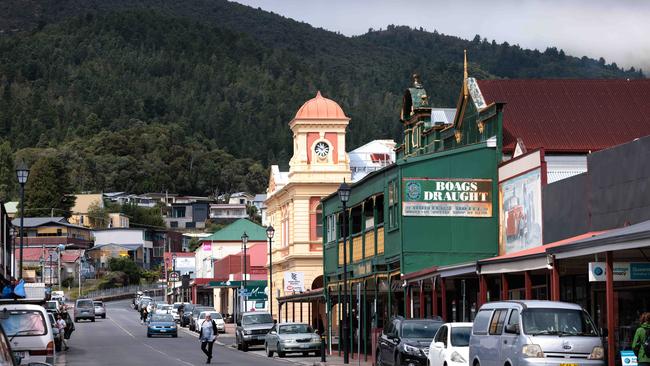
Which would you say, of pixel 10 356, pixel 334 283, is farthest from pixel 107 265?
pixel 10 356

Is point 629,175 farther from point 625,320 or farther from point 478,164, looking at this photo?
point 478,164

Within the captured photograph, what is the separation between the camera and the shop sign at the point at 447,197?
146 ft

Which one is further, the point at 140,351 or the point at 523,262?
the point at 140,351

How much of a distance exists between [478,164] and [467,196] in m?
1.22

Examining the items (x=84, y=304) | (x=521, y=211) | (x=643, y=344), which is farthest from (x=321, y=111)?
(x=643, y=344)

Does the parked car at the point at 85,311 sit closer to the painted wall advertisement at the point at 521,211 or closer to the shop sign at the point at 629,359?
the painted wall advertisement at the point at 521,211

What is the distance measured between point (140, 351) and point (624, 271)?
32008 millimetres

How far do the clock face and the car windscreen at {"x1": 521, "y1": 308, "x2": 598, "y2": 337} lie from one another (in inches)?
2218

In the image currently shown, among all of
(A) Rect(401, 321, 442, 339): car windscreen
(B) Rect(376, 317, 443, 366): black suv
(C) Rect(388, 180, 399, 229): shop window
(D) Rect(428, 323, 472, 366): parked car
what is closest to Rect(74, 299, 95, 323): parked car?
(C) Rect(388, 180, 399, 229): shop window

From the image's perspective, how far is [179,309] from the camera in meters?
98.2

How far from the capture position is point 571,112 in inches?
1869

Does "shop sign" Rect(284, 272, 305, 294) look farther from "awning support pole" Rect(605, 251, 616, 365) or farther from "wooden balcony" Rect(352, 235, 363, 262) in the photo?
"awning support pole" Rect(605, 251, 616, 365)

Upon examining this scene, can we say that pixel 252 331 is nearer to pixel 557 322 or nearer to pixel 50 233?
pixel 557 322

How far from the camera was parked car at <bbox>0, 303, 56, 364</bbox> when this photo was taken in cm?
2811
